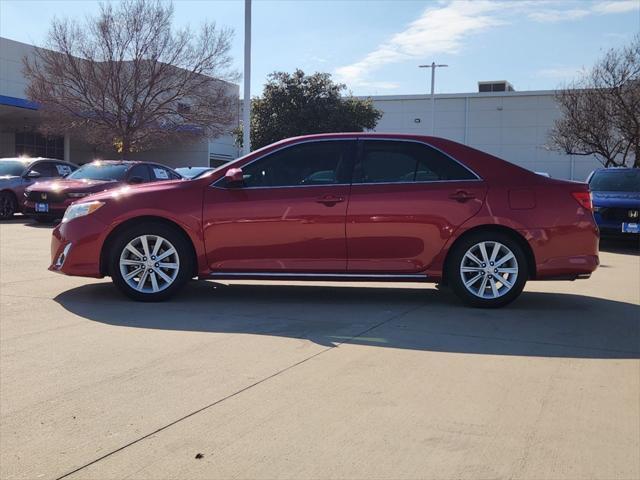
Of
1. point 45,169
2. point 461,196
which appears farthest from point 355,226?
point 45,169

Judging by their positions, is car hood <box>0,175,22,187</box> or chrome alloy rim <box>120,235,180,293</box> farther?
car hood <box>0,175,22,187</box>

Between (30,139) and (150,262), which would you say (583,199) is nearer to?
(150,262)

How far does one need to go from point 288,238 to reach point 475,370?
250 centimetres

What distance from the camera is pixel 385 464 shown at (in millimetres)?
2939

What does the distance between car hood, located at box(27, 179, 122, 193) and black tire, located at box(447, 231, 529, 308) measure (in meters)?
9.75

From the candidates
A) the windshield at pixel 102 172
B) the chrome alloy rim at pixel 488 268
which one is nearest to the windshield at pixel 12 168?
the windshield at pixel 102 172

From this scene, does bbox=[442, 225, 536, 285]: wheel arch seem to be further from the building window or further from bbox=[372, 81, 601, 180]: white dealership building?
bbox=[372, 81, 601, 180]: white dealership building

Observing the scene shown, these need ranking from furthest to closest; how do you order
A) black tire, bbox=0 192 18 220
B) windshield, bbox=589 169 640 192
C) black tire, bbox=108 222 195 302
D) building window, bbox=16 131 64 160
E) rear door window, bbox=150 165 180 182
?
building window, bbox=16 131 64 160 < black tire, bbox=0 192 18 220 < rear door window, bbox=150 165 180 182 < windshield, bbox=589 169 640 192 < black tire, bbox=108 222 195 302

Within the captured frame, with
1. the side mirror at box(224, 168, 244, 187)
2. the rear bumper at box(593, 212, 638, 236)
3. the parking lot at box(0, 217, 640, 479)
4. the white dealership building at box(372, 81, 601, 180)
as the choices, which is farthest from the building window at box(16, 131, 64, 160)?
the parking lot at box(0, 217, 640, 479)

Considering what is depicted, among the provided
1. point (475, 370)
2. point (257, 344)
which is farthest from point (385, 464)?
point (257, 344)

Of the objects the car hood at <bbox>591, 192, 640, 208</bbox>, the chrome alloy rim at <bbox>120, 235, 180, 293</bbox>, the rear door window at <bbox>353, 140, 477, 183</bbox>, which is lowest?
the chrome alloy rim at <bbox>120, 235, 180, 293</bbox>

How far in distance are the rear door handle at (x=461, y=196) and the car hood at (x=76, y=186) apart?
31.8 feet

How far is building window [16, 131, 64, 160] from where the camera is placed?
133 feet

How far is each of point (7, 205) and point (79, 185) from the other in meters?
3.51
